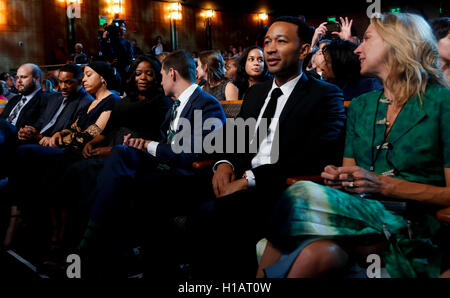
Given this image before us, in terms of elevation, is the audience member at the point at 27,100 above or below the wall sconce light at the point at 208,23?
below

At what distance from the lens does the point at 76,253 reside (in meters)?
2.23

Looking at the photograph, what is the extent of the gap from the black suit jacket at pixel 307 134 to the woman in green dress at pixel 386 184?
0.13m

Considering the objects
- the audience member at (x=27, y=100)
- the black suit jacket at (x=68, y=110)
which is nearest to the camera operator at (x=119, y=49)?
the audience member at (x=27, y=100)

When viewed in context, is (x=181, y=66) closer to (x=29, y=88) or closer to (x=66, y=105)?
(x=66, y=105)

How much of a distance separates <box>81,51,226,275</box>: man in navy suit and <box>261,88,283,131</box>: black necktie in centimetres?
43

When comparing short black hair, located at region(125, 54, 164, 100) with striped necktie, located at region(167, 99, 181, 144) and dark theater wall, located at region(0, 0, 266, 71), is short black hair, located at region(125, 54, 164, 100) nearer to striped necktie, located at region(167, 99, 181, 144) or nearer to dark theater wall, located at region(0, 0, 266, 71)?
striped necktie, located at region(167, 99, 181, 144)

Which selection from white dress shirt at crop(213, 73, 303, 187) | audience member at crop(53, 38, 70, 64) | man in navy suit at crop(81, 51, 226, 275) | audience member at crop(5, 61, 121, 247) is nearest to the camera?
white dress shirt at crop(213, 73, 303, 187)

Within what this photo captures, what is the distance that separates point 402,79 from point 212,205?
0.88 m

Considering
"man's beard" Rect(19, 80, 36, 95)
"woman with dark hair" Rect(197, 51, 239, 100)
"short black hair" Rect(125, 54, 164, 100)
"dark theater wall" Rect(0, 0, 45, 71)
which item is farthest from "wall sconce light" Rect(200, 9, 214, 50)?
"short black hair" Rect(125, 54, 164, 100)

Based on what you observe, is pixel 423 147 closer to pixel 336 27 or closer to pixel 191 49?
pixel 336 27

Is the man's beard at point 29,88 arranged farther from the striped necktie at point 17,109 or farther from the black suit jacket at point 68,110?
the black suit jacket at point 68,110

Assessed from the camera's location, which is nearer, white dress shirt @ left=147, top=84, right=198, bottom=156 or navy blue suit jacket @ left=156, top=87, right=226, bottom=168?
navy blue suit jacket @ left=156, top=87, right=226, bottom=168

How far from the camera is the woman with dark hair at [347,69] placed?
8.08 feet

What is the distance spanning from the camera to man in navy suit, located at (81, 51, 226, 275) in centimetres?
204
